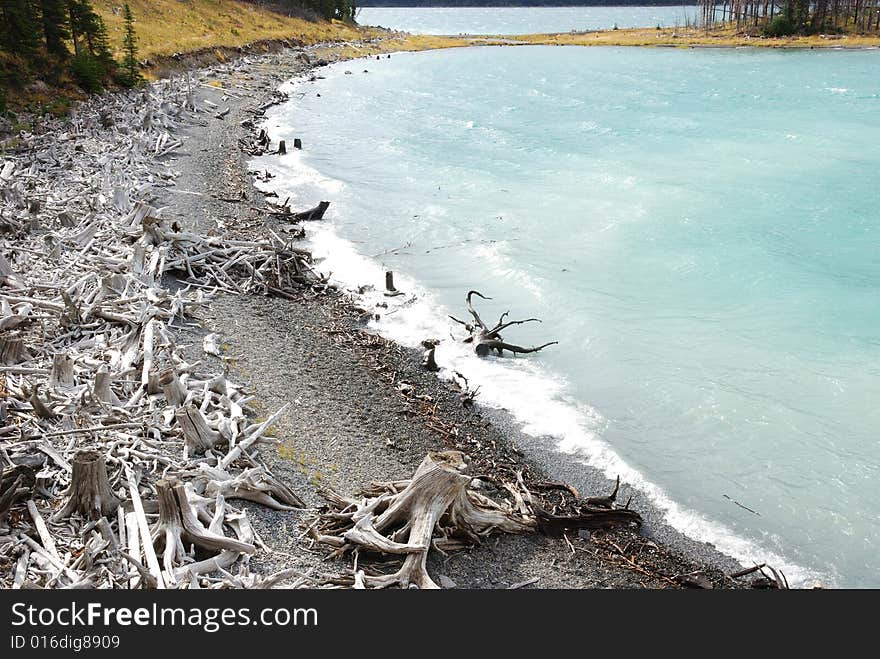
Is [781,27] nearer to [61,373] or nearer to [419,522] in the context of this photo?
[419,522]

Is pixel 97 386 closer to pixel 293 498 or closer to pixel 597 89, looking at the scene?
pixel 293 498

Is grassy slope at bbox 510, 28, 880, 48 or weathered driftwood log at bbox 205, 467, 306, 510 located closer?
weathered driftwood log at bbox 205, 467, 306, 510

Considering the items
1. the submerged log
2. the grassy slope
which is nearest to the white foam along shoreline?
the submerged log

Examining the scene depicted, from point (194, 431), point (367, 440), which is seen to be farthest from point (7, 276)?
point (367, 440)

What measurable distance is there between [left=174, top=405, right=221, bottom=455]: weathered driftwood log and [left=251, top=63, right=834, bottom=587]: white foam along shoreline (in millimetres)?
6318

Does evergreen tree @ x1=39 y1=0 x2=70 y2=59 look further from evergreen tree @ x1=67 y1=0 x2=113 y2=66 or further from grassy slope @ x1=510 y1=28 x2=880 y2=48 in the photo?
grassy slope @ x1=510 y1=28 x2=880 y2=48

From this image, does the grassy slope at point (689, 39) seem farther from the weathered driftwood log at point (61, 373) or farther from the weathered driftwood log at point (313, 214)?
the weathered driftwood log at point (61, 373)

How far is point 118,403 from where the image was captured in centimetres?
1185

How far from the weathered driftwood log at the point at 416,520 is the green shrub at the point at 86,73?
119 ft

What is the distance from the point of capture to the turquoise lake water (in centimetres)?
1380

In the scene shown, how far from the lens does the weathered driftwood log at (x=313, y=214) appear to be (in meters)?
27.9

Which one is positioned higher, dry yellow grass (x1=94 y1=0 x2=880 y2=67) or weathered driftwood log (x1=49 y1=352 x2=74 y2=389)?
dry yellow grass (x1=94 y1=0 x2=880 y2=67)

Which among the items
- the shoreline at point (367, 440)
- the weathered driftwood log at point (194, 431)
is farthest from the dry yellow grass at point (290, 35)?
the weathered driftwood log at point (194, 431)

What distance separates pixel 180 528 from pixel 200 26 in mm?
79362
